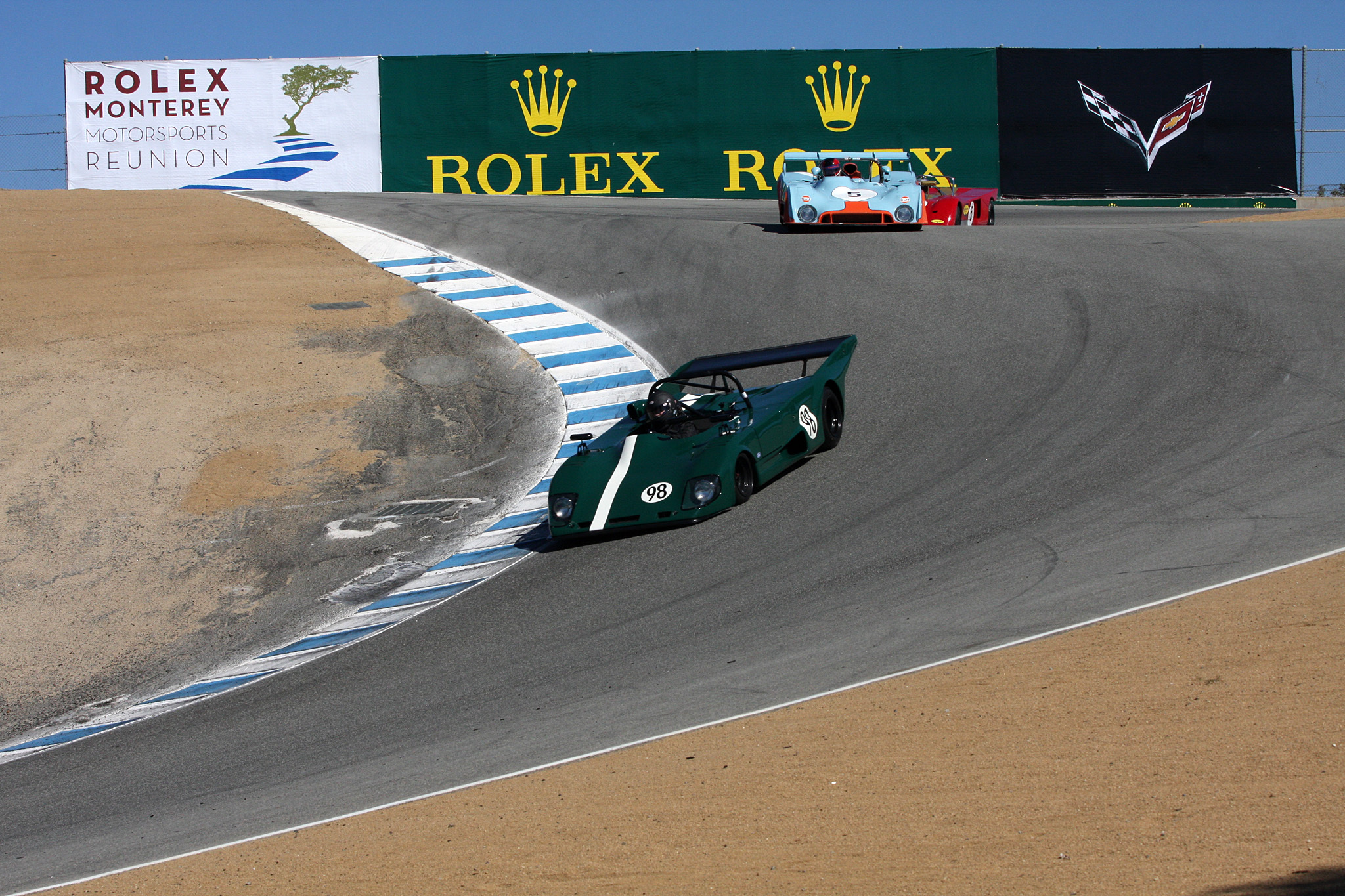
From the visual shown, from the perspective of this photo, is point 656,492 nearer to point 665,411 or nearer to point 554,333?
point 665,411

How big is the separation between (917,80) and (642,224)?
9621 millimetres

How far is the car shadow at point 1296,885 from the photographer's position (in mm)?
3775

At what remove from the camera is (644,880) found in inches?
177

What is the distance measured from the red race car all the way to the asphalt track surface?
435 centimetres

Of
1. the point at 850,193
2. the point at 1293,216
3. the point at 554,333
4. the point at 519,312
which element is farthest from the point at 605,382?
the point at 1293,216

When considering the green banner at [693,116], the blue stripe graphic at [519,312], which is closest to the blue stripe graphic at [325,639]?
the blue stripe graphic at [519,312]

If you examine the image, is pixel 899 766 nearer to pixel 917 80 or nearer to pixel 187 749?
pixel 187 749

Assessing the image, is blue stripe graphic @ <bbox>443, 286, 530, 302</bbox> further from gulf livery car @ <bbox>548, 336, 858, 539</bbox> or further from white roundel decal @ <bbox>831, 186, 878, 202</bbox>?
gulf livery car @ <bbox>548, 336, 858, 539</bbox>

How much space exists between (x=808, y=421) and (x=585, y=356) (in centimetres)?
468

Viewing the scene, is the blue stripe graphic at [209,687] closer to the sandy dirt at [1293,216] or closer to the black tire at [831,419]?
the black tire at [831,419]

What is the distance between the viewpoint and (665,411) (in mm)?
10406

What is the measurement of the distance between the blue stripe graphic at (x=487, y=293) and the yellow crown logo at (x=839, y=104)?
37.6 feet

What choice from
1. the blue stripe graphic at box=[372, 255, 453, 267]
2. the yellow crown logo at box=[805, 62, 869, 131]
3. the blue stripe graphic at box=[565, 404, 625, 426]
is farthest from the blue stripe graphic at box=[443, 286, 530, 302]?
the yellow crown logo at box=[805, 62, 869, 131]

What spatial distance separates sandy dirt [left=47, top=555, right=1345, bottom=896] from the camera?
4.27 meters
